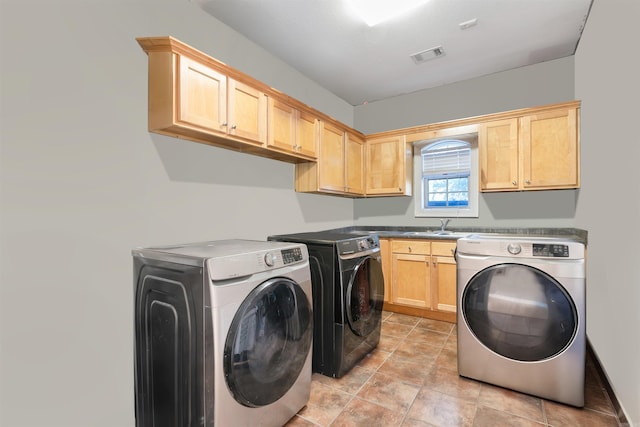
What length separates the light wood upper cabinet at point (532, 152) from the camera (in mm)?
2859

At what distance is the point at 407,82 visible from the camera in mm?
3592

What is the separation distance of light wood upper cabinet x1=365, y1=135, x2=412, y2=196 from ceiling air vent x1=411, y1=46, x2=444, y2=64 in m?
0.92

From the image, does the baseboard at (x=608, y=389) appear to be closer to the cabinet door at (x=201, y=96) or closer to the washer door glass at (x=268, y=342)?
the washer door glass at (x=268, y=342)

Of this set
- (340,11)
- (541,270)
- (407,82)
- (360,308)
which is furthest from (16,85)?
(407,82)

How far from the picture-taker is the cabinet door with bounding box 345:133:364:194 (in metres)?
3.55

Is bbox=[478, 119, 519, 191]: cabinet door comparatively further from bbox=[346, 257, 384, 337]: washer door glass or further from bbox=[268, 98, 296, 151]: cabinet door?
bbox=[268, 98, 296, 151]: cabinet door

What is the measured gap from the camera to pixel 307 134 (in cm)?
281

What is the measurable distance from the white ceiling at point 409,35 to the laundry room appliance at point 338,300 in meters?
1.77

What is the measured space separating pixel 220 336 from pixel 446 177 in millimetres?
3411

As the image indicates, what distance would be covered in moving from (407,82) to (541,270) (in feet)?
8.71

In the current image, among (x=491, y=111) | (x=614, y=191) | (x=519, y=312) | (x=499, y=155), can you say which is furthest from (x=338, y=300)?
(x=491, y=111)

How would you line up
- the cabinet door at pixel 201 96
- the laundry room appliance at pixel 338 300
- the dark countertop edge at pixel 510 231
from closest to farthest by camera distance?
the cabinet door at pixel 201 96
the laundry room appliance at pixel 338 300
the dark countertop edge at pixel 510 231

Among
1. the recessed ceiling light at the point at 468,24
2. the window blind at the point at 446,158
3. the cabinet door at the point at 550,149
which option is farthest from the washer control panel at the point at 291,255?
the window blind at the point at 446,158

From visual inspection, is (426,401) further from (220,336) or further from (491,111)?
(491,111)
